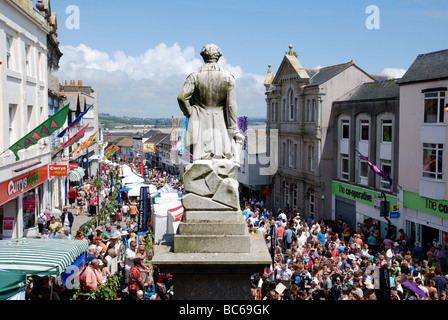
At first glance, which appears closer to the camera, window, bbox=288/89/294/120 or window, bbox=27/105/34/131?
window, bbox=27/105/34/131

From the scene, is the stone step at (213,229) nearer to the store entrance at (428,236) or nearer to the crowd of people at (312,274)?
the crowd of people at (312,274)

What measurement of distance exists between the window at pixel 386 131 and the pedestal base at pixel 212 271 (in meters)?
22.4

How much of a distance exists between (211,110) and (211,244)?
6.01 feet

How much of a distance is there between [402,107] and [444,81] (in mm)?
3077

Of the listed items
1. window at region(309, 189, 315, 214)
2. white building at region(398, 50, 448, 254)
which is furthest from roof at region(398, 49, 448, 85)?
window at region(309, 189, 315, 214)

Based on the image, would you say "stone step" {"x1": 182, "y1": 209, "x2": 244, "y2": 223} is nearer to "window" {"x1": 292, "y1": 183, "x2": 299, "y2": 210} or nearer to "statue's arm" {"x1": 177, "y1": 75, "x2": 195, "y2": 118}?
"statue's arm" {"x1": 177, "y1": 75, "x2": 195, "y2": 118}

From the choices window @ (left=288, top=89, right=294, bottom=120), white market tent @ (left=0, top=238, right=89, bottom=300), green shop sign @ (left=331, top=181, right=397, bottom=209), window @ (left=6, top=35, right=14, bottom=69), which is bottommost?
green shop sign @ (left=331, top=181, right=397, bottom=209)

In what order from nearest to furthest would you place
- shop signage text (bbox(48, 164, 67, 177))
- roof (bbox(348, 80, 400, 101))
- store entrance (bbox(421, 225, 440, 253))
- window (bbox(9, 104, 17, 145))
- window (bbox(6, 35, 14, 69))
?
window (bbox(6, 35, 14, 69)) < window (bbox(9, 104, 17, 145)) < store entrance (bbox(421, 225, 440, 253)) < shop signage text (bbox(48, 164, 67, 177)) < roof (bbox(348, 80, 400, 101))

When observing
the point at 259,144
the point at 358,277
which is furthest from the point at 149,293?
the point at 259,144

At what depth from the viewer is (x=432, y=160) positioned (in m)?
23.1

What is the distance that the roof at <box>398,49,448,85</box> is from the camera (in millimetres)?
22750

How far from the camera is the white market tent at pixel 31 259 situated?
945 cm
